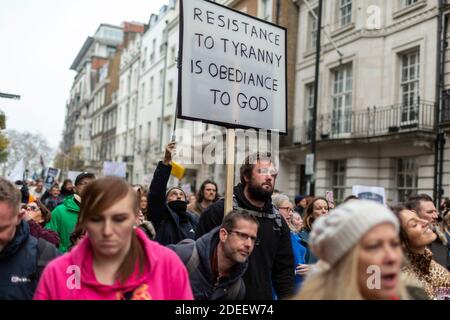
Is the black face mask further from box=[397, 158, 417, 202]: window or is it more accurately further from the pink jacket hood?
box=[397, 158, 417, 202]: window

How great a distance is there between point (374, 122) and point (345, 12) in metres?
5.18

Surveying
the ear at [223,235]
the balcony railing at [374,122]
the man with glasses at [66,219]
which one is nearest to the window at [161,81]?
the balcony railing at [374,122]

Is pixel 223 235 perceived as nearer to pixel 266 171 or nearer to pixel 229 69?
pixel 266 171

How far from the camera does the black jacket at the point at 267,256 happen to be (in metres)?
3.79

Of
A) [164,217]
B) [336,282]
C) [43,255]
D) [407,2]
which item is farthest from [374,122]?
[336,282]

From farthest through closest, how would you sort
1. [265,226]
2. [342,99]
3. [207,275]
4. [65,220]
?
[342,99]
[65,220]
[265,226]
[207,275]

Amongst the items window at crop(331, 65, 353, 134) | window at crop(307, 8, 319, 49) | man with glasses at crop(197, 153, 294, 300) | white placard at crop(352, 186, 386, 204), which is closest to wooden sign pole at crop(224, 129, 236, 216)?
man with glasses at crop(197, 153, 294, 300)

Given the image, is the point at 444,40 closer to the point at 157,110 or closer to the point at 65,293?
the point at 65,293

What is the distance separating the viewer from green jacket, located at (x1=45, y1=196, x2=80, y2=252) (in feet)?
17.7

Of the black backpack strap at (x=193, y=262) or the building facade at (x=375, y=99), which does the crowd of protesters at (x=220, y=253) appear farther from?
the building facade at (x=375, y=99)

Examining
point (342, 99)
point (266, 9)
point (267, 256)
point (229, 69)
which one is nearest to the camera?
point (267, 256)

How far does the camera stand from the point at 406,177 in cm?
1753

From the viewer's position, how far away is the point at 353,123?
1892 centimetres

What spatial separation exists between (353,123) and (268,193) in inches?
612
